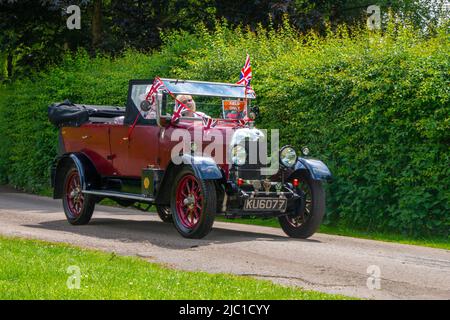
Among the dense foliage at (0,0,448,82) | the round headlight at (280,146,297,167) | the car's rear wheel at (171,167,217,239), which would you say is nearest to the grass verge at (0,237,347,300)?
the car's rear wheel at (171,167,217,239)

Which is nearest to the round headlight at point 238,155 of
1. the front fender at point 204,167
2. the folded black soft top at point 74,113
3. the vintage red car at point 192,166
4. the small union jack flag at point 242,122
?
the vintage red car at point 192,166

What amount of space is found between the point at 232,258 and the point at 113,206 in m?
8.05

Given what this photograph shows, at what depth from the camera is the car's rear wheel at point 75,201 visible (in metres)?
13.2

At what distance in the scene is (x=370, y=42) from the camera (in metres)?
13.9

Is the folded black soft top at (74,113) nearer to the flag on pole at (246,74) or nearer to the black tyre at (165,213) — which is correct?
the black tyre at (165,213)

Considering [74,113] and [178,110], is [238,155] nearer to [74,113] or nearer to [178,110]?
[178,110]

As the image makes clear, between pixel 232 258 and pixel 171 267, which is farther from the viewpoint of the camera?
pixel 232 258

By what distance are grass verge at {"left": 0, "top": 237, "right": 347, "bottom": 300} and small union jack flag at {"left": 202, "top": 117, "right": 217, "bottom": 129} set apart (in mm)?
2838

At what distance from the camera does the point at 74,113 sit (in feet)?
45.4

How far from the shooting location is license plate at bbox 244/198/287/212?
11320 mm

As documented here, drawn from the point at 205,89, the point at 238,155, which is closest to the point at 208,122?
the point at 238,155
